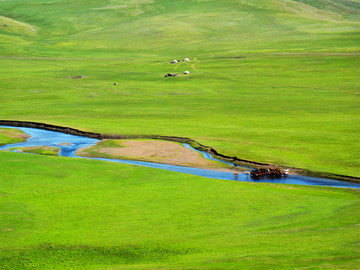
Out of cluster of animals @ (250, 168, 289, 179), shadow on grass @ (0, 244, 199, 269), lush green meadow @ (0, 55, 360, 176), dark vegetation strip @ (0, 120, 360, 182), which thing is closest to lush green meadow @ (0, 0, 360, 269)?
shadow on grass @ (0, 244, 199, 269)

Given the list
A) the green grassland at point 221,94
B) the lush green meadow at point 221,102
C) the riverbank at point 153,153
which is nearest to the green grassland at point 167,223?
the riverbank at point 153,153

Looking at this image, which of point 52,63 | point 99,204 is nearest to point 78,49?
point 52,63

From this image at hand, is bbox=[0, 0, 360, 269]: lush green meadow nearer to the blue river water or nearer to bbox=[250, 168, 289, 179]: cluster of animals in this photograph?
the blue river water

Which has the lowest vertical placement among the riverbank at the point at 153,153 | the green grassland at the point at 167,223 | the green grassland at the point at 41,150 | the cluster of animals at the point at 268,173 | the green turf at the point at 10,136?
the green turf at the point at 10,136

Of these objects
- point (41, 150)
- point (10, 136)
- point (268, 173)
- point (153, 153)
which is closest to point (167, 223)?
point (268, 173)

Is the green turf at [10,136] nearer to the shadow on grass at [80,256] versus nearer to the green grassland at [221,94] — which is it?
the green grassland at [221,94]

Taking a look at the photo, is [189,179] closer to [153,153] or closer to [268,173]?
[268,173]
